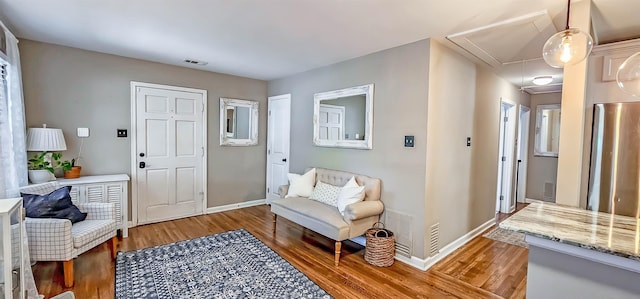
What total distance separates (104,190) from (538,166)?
7104 millimetres

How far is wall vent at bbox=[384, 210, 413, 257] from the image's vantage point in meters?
3.01

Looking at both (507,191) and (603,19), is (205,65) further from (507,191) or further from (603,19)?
(507,191)

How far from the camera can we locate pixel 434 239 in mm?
3033

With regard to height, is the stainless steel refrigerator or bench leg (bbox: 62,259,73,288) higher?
the stainless steel refrigerator

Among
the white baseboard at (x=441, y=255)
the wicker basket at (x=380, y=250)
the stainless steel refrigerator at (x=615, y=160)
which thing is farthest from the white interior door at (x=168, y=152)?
the stainless steel refrigerator at (x=615, y=160)

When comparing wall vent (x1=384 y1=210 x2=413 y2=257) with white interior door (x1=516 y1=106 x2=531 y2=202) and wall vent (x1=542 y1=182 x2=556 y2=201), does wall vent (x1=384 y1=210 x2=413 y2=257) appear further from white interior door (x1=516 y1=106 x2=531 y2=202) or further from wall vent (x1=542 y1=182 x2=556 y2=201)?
wall vent (x1=542 y1=182 x2=556 y2=201)

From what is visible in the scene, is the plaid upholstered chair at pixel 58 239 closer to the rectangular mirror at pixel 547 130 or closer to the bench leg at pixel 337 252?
the bench leg at pixel 337 252

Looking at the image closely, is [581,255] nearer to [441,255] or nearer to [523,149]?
[441,255]

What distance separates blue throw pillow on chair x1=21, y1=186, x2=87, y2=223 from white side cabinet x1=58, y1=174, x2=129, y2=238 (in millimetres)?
480

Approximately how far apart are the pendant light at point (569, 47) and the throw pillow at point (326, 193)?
2407 millimetres

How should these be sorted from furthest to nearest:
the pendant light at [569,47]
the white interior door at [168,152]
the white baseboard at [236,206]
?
1. the white baseboard at [236,206]
2. the white interior door at [168,152]
3. the pendant light at [569,47]

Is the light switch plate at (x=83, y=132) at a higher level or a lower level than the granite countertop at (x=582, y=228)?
higher

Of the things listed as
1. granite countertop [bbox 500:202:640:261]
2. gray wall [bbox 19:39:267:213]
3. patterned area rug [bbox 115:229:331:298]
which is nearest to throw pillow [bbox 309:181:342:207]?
patterned area rug [bbox 115:229:331:298]

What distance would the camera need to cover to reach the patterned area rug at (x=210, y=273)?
7.70 feet
